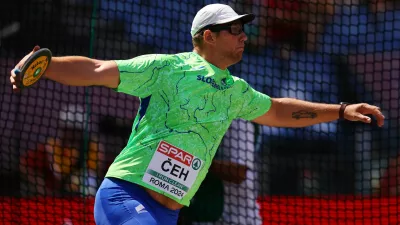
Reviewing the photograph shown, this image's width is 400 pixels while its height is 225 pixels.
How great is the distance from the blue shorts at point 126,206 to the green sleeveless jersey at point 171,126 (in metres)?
0.05

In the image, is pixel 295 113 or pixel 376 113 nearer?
pixel 376 113

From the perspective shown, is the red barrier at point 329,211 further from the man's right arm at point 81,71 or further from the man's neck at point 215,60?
the man's right arm at point 81,71

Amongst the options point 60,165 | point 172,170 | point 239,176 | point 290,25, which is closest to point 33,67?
point 172,170

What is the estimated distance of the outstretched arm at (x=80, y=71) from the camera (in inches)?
141

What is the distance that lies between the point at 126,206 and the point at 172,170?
0.30m

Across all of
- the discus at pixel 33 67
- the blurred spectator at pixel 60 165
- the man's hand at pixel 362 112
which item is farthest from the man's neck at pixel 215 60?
the blurred spectator at pixel 60 165

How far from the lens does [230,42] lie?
4.33 meters

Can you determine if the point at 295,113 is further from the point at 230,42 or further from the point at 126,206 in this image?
the point at 126,206

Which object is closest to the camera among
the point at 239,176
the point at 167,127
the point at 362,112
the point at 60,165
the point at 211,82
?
the point at 167,127

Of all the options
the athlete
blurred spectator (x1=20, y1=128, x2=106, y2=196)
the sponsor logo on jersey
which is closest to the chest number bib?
the athlete

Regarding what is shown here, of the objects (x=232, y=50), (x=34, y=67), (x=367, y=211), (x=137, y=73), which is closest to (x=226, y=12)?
(x=232, y=50)

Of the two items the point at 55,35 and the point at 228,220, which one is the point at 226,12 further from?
the point at 55,35

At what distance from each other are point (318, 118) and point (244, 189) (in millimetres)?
2424

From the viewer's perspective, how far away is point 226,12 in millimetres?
4344
